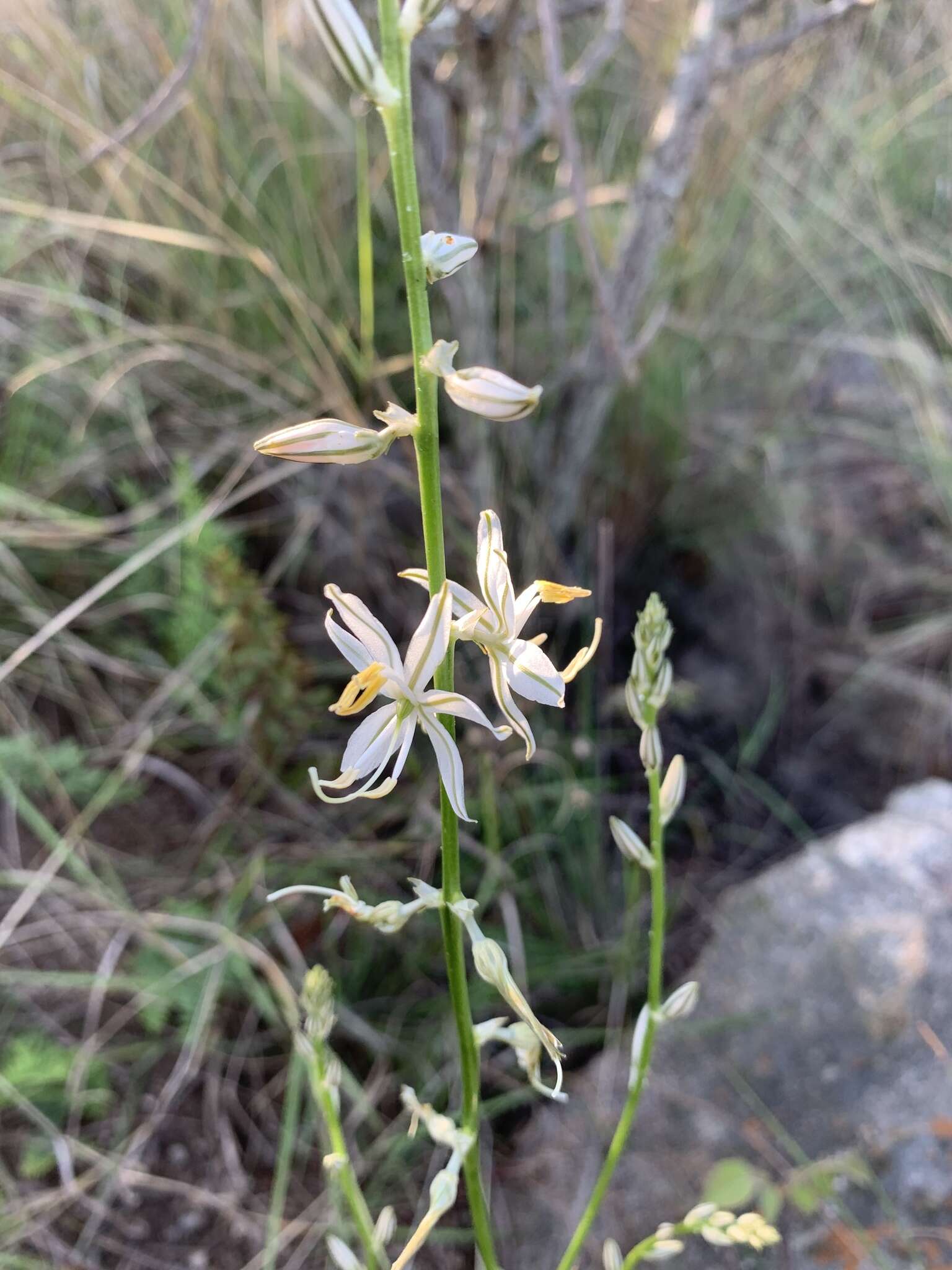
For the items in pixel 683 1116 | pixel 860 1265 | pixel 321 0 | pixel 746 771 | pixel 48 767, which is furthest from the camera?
pixel 746 771

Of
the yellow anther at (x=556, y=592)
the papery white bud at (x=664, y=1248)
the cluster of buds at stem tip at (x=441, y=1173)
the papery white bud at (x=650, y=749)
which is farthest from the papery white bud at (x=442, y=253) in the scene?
the papery white bud at (x=664, y=1248)

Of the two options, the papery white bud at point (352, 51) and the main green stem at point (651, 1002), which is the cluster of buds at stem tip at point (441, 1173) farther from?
the papery white bud at point (352, 51)

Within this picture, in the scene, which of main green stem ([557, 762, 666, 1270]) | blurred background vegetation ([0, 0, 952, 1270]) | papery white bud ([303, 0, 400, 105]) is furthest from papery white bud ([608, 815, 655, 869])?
blurred background vegetation ([0, 0, 952, 1270])

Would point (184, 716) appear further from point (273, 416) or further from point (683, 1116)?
point (683, 1116)

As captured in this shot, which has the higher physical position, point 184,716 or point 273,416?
point 273,416

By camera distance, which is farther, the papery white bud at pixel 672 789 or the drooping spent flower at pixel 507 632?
the papery white bud at pixel 672 789

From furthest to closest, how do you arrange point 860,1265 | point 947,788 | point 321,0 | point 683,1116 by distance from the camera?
point 947,788, point 683,1116, point 860,1265, point 321,0

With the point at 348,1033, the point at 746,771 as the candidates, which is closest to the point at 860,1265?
the point at 348,1033
